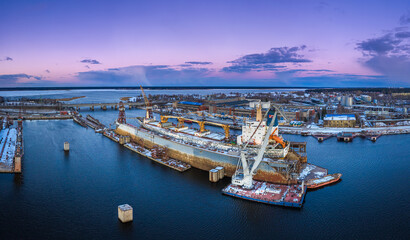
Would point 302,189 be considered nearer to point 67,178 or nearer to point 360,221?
point 360,221

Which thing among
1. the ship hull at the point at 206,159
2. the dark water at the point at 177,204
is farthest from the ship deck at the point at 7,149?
the ship hull at the point at 206,159

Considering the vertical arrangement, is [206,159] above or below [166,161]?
above

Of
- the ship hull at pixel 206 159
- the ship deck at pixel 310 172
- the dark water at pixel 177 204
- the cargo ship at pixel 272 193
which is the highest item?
the ship hull at pixel 206 159

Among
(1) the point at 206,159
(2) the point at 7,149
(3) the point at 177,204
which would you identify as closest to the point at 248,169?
(1) the point at 206,159

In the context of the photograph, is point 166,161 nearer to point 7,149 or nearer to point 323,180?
point 323,180

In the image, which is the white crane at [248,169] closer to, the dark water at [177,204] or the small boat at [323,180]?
the dark water at [177,204]

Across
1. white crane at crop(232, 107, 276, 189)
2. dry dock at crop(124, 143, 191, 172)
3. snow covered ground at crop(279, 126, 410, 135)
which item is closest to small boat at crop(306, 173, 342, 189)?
white crane at crop(232, 107, 276, 189)
